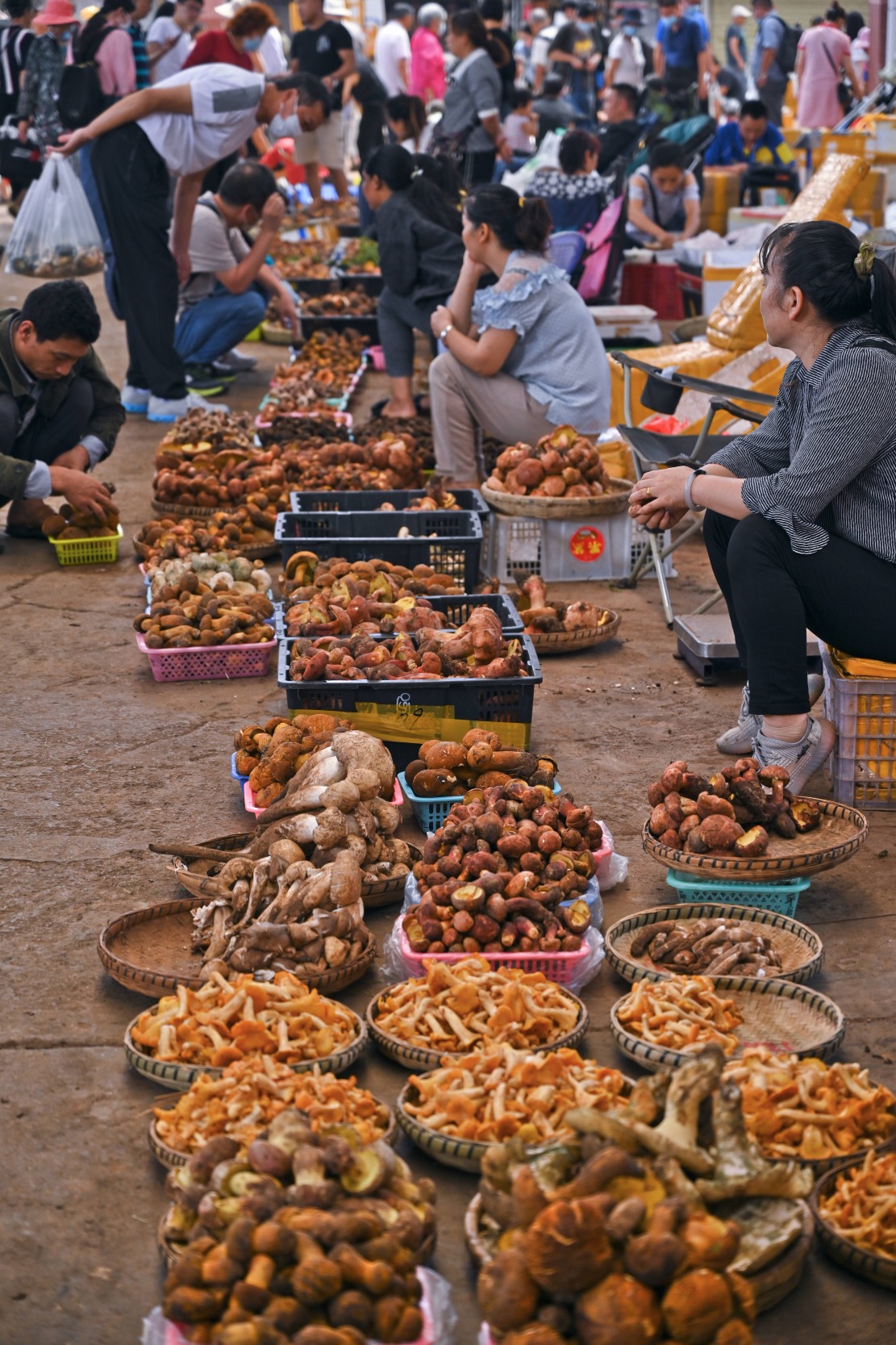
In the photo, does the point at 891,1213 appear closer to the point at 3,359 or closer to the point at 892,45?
the point at 3,359

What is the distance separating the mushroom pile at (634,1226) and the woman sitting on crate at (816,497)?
1727 mm

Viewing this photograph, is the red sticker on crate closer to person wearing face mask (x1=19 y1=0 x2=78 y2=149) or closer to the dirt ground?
the dirt ground

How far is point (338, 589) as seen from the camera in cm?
463

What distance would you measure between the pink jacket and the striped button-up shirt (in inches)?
537

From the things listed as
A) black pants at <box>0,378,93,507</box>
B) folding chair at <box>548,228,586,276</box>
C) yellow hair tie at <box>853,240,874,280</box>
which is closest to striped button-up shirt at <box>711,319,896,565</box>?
yellow hair tie at <box>853,240,874,280</box>

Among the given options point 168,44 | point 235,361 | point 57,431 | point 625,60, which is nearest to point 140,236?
point 57,431

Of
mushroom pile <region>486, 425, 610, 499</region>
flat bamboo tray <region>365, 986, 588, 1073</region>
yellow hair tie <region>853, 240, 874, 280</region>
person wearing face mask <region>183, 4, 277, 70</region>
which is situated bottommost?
flat bamboo tray <region>365, 986, 588, 1073</region>

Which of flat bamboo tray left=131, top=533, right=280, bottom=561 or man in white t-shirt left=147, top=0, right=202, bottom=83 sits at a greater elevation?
man in white t-shirt left=147, top=0, right=202, bottom=83

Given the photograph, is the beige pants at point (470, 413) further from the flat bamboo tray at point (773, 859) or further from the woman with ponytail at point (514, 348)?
the flat bamboo tray at point (773, 859)

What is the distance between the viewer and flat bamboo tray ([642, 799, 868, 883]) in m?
3.08

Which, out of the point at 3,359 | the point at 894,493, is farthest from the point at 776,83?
the point at 894,493

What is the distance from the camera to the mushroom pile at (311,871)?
112 inches

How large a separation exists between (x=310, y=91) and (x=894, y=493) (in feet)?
29.4

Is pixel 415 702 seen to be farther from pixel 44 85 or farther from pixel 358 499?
pixel 44 85
